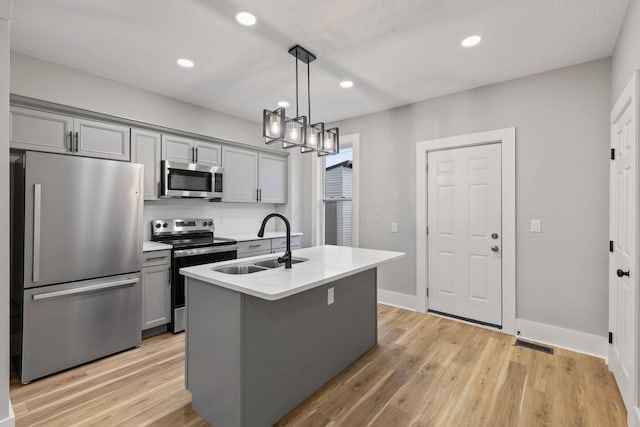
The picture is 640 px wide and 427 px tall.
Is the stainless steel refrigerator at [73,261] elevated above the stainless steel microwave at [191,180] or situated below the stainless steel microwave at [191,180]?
below

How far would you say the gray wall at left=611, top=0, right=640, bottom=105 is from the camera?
185 cm

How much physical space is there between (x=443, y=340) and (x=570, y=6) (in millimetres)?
2852

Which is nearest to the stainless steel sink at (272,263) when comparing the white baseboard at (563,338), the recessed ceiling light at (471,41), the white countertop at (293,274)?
the white countertop at (293,274)

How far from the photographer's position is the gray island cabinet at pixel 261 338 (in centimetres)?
170

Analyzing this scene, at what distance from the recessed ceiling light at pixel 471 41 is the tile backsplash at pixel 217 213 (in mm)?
3433

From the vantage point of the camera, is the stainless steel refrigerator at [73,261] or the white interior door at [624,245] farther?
the stainless steel refrigerator at [73,261]

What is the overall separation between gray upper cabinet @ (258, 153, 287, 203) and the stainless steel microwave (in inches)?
29.9

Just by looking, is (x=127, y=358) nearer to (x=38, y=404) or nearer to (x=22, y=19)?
(x=38, y=404)

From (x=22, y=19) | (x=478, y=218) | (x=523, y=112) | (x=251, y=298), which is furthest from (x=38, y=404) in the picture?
(x=523, y=112)

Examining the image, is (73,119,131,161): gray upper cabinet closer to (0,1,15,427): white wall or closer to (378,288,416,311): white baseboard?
(0,1,15,427): white wall

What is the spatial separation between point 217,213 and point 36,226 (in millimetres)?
2152

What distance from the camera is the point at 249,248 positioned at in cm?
406

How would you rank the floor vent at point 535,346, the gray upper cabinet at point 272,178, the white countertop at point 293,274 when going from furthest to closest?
the gray upper cabinet at point 272,178, the floor vent at point 535,346, the white countertop at point 293,274

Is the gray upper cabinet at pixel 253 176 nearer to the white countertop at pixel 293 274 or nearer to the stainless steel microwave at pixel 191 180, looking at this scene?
the stainless steel microwave at pixel 191 180
